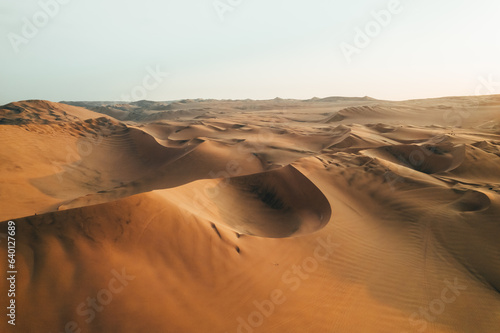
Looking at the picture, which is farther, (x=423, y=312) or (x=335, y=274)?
(x=335, y=274)

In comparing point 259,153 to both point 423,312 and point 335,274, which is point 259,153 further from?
point 423,312

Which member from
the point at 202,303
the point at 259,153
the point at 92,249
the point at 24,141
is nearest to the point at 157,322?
the point at 202,303

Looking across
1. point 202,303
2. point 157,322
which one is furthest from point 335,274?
point 157,322

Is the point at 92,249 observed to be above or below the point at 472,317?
above

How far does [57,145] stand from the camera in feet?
34.7

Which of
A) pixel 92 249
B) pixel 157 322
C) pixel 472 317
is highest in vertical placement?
pixel 92 249

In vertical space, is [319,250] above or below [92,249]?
below

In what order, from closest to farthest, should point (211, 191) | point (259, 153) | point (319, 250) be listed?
point (319, 250) < point (211, 191) < point (259, 153)

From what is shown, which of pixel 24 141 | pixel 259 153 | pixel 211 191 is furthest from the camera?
pixel 259 153

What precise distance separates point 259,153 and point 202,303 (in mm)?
7670

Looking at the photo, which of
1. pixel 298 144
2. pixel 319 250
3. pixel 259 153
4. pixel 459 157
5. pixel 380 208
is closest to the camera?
pixel 319 250

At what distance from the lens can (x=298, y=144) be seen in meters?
12.4

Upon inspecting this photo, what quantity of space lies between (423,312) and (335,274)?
1115mm

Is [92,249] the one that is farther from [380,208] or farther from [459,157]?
[459,157]
